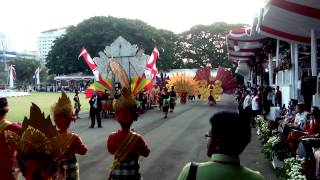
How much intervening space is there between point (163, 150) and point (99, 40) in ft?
203

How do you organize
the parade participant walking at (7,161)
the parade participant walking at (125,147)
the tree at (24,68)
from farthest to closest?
the tree at (24,68), the parade participant walking at (125,147), the parade participant walking at (7,161)

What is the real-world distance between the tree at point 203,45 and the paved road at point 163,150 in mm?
58247

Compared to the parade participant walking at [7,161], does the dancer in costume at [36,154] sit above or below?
above

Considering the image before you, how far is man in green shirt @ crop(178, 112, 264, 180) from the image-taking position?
9.82 feet

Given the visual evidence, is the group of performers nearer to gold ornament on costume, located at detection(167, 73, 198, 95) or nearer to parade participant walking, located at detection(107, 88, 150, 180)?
parade participant walking, located at detection(107, 88, 150, 180)

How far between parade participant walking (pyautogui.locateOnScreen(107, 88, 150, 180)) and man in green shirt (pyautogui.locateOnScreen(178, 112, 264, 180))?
2.96m

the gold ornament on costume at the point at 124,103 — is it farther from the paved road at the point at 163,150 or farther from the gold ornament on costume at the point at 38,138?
the paved road at the point at 163,150

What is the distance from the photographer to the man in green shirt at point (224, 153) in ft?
9.82

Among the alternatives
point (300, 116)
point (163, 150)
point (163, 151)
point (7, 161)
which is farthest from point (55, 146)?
point (163, 150)

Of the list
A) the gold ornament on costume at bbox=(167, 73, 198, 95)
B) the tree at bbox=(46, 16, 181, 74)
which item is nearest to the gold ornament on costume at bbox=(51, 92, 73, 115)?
the gold ornament on costume at bbox=(167, 73, 198, 95)

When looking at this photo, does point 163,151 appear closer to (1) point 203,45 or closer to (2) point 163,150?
(2) point 163,150

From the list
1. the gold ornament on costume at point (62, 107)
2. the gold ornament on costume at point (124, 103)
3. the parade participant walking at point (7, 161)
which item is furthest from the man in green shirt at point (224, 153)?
the gold ornament on costume at point (62, 107)

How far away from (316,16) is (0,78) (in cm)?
13571

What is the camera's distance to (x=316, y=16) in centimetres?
1172
